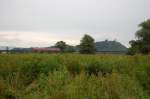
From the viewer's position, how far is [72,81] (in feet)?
27.0

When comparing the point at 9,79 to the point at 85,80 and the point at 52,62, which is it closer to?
the point at 52,62

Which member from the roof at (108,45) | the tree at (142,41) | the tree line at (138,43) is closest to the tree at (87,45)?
the tree line at (138,43)

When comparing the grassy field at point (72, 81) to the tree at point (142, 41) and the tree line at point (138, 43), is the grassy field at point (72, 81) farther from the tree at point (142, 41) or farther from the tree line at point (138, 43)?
the tree at point (142, 41)

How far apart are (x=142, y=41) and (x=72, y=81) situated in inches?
1720

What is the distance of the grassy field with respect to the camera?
7332mm

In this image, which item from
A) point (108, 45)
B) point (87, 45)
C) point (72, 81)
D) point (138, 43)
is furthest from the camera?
point (108, 45)

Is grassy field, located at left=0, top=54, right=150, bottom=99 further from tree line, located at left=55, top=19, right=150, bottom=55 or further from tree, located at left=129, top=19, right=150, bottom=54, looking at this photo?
tree, located at left=129, top=19, right=150, bottom=54

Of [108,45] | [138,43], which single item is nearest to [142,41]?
[138,43]

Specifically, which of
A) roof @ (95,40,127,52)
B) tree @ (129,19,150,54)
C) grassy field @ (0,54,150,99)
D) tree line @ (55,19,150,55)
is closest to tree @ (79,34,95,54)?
tree line @ (55,19,150,55)

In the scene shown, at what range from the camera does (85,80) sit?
819 cm

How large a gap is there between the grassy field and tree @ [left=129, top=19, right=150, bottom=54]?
34.8 m

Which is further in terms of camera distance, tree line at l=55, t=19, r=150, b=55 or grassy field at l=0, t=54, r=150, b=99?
tree line at l=55, t=19, r=150, b=55

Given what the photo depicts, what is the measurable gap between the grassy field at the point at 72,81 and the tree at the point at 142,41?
3477cm

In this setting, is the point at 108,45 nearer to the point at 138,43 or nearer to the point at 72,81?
the point at 138,43
